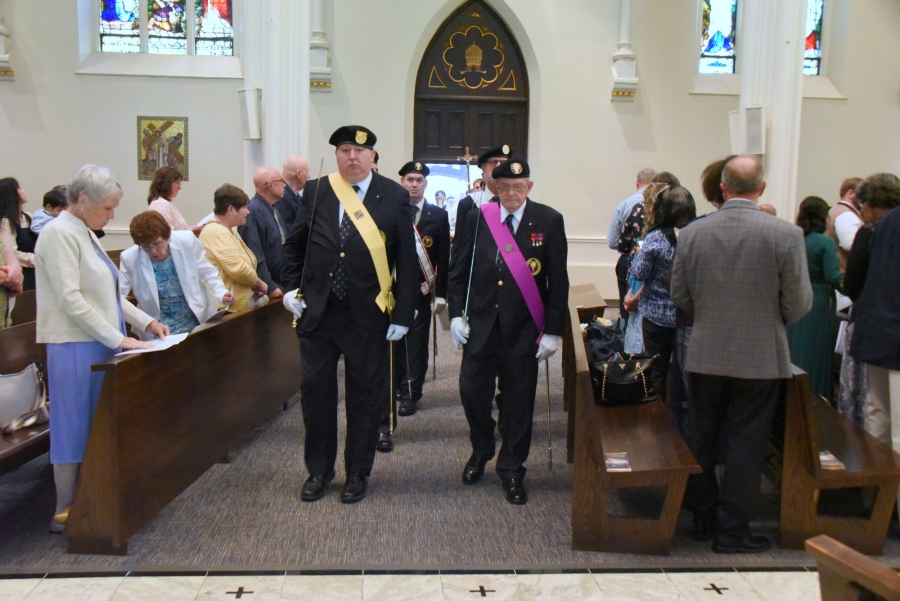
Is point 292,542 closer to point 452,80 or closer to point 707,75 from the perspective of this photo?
point 452,80

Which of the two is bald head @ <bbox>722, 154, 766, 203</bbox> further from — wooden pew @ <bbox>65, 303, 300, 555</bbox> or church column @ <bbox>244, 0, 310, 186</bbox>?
church column @ <bbox>244, 0, 310, 186</bbox>

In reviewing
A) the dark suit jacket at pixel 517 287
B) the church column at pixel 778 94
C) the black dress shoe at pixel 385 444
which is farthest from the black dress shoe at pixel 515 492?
the church column at pixel 778 94

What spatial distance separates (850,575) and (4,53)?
10454 mm

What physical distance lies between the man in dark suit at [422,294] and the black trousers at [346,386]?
3.85 ft

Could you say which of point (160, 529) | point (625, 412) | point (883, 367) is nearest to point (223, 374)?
point (160, 529)

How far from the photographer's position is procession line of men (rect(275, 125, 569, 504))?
347cm

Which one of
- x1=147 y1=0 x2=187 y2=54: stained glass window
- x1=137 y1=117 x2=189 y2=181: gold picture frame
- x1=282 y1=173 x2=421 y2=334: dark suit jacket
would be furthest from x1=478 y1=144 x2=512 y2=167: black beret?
x1=147 y1=0 x2=187 y2=54: stained glass window

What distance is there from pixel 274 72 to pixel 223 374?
3.17 meters

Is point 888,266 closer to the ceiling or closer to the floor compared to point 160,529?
closer to the ceiling

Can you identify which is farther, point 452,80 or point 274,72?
point 452,80

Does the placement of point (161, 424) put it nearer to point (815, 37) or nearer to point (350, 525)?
point (350, 525)

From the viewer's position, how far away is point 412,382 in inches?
205

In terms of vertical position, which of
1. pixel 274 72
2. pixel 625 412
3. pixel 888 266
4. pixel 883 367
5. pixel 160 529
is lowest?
pixel 160 529

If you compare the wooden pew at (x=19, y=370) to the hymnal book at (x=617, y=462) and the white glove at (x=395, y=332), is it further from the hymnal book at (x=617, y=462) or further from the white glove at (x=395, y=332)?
the hymnal book at (x=617, y=462)
